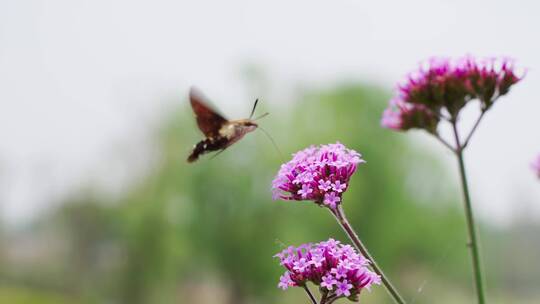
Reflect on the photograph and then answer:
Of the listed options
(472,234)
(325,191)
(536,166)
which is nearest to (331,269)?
(325,191)

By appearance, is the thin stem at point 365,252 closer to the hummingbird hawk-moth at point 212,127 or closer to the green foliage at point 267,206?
the hummingbird hawk-moth at point 212,127

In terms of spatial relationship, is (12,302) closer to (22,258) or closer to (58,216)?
(58,216)

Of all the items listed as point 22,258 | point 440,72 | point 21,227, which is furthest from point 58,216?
point 440,72

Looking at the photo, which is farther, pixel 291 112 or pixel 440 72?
pixel 291 112

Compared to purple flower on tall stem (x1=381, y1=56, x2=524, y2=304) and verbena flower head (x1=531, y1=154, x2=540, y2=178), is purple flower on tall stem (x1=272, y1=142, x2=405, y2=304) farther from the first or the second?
verbena flower head (x1=531, y1=154, x2=540, y2=178)

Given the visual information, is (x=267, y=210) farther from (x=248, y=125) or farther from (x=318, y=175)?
(x=318, y=175)
